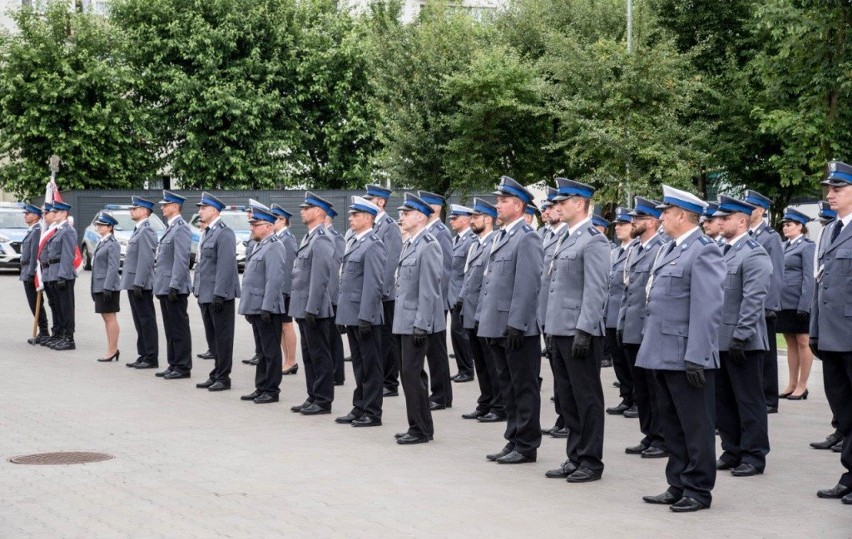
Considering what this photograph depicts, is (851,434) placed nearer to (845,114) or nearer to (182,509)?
(182,509)

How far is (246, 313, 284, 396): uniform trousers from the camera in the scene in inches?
524

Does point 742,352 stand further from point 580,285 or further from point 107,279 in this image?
point 107,279

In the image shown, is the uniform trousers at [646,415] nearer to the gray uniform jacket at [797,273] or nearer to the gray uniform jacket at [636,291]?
the gray uniform jacket at [636,291]

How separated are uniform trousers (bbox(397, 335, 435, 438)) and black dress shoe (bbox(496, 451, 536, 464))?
1.12m

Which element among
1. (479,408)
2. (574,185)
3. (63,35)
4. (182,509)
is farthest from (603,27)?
(182,509)

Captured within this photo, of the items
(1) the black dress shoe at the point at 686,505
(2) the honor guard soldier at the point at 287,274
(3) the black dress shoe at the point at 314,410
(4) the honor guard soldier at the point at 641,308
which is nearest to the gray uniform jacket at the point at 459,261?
(2) the honor guard soldier at the point at 287,274

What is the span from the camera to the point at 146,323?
53.1ft

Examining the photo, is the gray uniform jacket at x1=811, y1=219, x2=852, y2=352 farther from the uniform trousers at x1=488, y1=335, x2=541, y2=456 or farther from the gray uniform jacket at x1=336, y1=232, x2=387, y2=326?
the gray uniform jacket at x1=336, y1=232, x2=387, y2=326

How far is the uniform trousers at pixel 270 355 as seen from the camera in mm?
13312

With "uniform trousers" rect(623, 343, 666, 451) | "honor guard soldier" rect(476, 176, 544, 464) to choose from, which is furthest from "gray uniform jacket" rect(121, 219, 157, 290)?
"uniform trousers" rect(623, 343, 666, 451)

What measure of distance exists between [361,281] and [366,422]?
1369mm

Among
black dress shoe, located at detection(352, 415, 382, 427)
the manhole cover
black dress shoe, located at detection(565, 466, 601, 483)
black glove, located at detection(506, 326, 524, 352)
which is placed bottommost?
black dress shoe, located at detection(352, 415, 382, 427)

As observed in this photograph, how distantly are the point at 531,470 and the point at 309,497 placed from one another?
1923 millimetres

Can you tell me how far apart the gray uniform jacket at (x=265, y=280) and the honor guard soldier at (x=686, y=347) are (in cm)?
572
